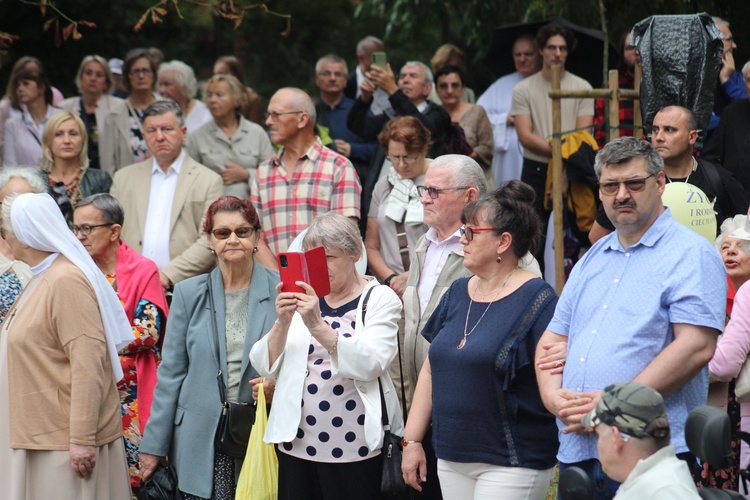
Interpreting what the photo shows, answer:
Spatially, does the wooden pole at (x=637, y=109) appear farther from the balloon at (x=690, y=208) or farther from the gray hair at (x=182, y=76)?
the gray hair at (x=182, y=76)

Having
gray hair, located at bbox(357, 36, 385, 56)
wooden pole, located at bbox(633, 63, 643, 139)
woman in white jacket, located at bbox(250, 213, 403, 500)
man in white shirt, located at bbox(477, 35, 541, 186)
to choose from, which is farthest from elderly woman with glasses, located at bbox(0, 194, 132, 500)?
gray hair, located at bbox(357, 36, 385, 56)

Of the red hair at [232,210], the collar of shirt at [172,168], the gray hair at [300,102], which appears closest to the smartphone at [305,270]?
the red hair at [232,210]

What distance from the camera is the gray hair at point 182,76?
33.2 feet

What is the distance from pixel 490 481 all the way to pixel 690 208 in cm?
184

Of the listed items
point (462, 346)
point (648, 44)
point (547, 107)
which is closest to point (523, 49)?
point (547, 107)

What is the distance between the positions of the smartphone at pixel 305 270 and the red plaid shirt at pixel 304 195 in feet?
8.48

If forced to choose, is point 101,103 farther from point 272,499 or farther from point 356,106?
point 272,499

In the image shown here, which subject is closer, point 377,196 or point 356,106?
point 377,196

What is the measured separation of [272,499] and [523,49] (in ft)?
18.8

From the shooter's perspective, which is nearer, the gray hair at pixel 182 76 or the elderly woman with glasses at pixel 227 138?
the elderly woman with glasses at pixel 227 138

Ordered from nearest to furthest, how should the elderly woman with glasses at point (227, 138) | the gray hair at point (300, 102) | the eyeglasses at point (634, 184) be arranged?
1. the eyeglasses at point (634, 184)
2. the gray hair at point (300, 102)
3. the elderly woman with glasses at point (227, 138)

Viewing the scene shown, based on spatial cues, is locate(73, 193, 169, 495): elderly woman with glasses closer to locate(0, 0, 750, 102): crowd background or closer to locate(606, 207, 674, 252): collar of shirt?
locate(606, 207, 674, 252): collar of shirt

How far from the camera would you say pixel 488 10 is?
11484 mm

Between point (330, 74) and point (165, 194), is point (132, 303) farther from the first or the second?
point (330, 74)
